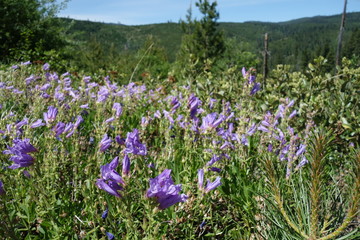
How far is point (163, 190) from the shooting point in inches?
43.5

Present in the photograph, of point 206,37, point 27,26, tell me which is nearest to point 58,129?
point 27,26

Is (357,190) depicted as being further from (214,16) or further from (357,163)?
(214,16)

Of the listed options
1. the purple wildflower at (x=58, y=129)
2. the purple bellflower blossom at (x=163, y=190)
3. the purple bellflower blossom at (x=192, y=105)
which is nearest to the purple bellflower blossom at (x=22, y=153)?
the purple wildflower at (x=58, y=129)

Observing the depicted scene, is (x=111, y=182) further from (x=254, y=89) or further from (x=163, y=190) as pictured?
(x=254, y=89)

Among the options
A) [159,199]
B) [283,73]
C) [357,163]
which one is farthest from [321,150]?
[283,73]

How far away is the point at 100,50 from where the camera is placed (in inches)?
2211

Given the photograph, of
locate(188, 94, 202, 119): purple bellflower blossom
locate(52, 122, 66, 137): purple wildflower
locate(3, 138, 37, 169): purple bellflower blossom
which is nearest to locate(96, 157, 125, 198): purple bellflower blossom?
locate(3, 138, 37, 169): purple bellflower blossom

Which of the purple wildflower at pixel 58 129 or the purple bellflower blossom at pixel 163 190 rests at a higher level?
the purple wildflower at pixel 58 129

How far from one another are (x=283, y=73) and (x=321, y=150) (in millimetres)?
3512

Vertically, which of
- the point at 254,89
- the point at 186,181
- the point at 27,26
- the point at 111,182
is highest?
the point at 27,26

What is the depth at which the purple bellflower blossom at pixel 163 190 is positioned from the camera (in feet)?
3.59

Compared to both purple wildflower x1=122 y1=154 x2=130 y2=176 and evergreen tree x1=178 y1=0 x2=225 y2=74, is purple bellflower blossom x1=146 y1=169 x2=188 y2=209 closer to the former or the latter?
purple wildflower x1=122 y1=154 x2=130 y2=176

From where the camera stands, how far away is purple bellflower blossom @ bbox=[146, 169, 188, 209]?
1.09 metres

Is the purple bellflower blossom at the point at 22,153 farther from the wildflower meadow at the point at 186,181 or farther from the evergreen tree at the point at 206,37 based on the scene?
the evergreen tree at the point at 206,37
